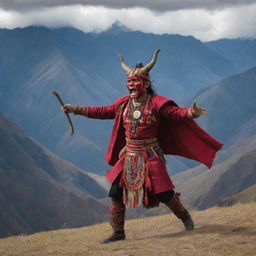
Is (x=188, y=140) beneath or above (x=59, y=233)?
above

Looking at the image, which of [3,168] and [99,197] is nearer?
[3,168]

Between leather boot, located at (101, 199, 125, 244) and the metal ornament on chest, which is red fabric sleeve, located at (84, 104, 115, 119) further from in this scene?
leather boot, located at (101, 199, 125, 244)

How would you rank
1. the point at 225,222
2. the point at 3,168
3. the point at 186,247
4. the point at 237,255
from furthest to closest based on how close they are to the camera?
the point at 3,168, the point at 225,222, the point at 186,247, the point at 237,255

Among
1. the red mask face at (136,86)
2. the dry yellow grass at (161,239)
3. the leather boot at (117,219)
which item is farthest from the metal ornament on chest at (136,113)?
the dry yellow grass at (161,239)

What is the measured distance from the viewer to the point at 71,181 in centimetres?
17050

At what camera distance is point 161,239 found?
964 centimetres

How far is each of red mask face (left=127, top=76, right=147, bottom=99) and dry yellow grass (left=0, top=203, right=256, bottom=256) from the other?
2.60 meters

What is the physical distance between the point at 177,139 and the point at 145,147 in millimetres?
748

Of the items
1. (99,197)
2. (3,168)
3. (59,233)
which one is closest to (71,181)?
(99,197)

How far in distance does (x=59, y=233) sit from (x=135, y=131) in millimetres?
4127

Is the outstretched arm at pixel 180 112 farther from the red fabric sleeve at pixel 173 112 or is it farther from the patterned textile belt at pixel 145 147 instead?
the patterned textile belt at pixel 145 147

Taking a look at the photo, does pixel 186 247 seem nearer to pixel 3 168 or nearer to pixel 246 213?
A: pixel 246 213

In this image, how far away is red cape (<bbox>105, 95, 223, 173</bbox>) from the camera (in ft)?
33.2

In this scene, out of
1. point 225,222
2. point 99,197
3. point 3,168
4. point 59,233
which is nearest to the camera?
point 225,222
